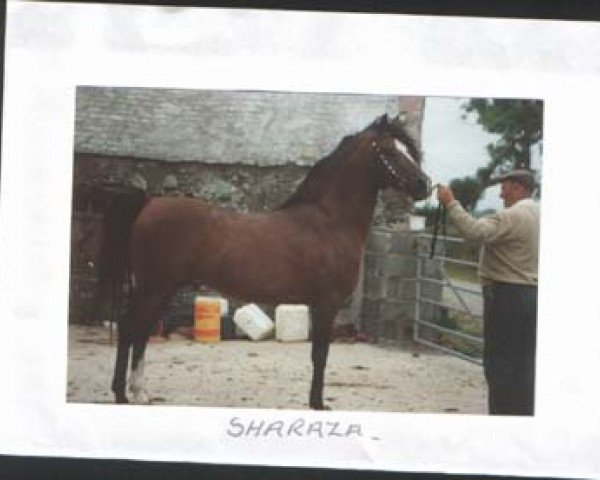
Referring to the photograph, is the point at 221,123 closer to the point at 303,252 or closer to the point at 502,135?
the point at 303,252

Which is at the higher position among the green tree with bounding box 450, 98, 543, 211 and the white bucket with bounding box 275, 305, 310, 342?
the green tree with bounding box 450, 98, 543, 211

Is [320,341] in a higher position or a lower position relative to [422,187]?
lower

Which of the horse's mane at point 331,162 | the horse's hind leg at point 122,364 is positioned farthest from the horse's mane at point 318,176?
the horse's hind leg at point 122,364

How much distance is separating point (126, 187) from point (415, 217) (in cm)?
35

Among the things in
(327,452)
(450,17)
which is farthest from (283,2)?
(327,452)

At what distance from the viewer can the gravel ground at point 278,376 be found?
0.89 m

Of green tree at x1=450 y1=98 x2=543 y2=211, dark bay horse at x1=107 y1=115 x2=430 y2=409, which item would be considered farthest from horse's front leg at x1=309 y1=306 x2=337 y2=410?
green tree at x1=450 y1=98 x2=543 y2=211

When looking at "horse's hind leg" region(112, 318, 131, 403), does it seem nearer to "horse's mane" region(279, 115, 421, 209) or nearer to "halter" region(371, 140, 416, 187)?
"horse's mane" region(279, 115, 421, 209)

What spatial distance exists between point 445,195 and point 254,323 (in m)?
0.27

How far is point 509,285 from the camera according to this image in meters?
0.90

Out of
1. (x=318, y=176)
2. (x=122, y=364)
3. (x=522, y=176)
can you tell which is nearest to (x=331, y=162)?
(x=318, y=176)

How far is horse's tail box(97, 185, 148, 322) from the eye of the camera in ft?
2.93

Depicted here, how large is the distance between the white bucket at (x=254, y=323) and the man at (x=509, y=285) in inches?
10.0

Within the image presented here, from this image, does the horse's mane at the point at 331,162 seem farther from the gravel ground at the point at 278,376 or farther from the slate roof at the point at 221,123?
the gravel ground at the point at 278,376
